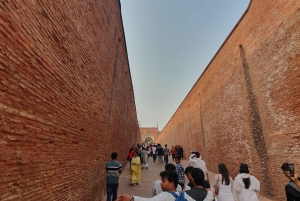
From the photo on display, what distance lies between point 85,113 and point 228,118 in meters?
7.93

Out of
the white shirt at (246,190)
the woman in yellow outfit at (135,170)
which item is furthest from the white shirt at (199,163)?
the woman in yellow outfit at (135,170)

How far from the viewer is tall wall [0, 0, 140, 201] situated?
1932mm

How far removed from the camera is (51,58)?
9.05 ft

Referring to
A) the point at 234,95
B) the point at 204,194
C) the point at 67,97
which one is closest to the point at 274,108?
the point at 234,95

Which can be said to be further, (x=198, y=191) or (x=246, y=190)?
(x=246, y=190)

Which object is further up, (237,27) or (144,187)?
(237,27)

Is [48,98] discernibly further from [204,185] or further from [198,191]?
[204,185]

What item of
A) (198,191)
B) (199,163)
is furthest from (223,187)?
(198,191)

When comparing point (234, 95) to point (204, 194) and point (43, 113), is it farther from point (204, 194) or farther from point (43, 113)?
point (43, 113)

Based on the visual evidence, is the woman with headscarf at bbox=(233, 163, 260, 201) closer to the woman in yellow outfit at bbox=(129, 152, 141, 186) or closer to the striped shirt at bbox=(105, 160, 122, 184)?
the striped shirt at bbox=(105, 160, 122, 184)

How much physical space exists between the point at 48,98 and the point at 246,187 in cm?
364

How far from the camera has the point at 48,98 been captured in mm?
2701

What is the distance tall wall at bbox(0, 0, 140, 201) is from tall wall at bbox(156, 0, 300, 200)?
5.70 meters

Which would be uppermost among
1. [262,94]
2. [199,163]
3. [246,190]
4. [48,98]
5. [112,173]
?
[262,94]
